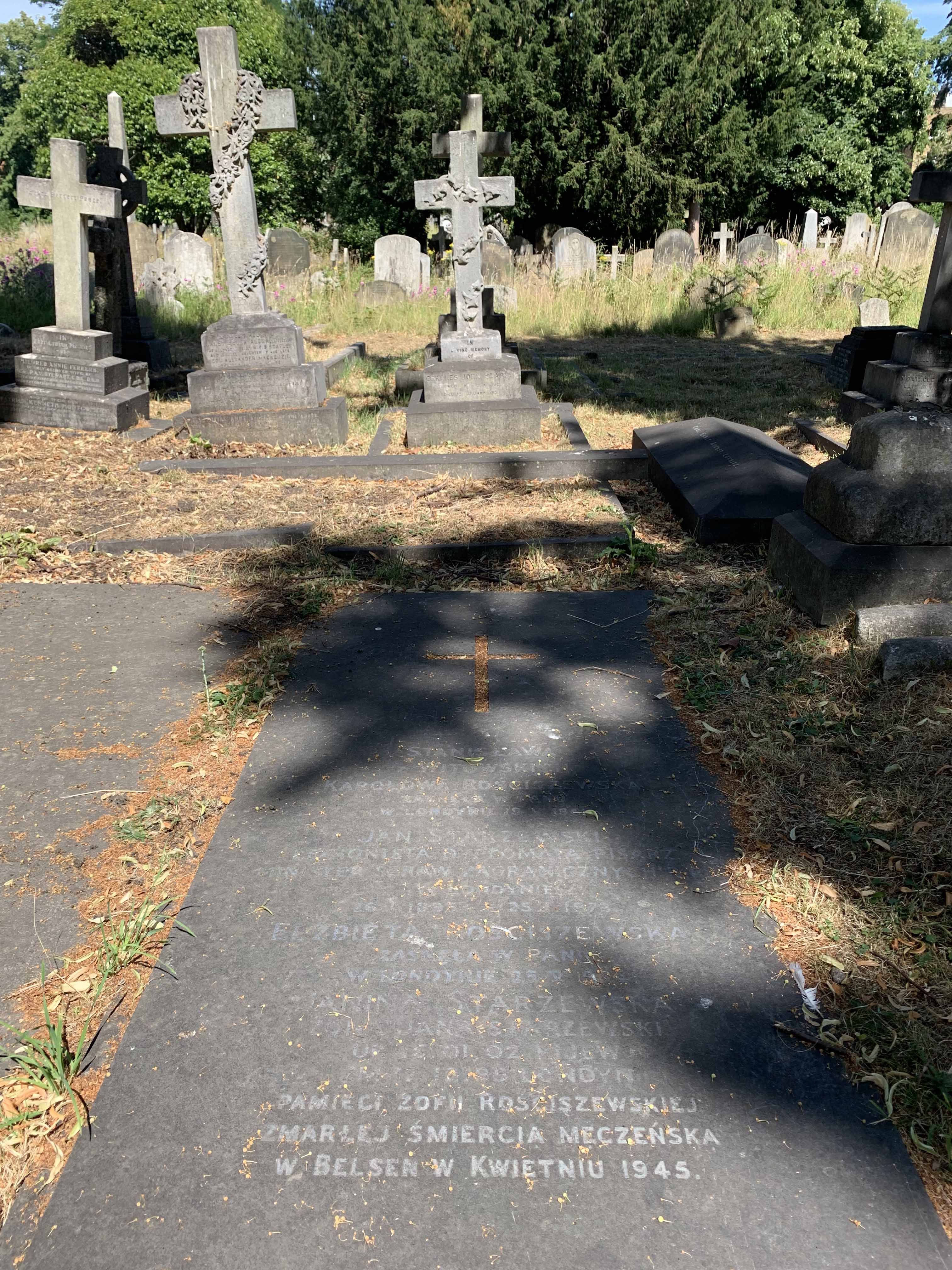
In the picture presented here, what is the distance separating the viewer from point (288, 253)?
1834 centimetres

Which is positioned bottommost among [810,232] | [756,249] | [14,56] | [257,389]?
[257,389]

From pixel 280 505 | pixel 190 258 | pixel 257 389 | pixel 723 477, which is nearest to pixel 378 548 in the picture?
pixel 280 505

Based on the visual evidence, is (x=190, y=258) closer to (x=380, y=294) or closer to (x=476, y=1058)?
(x=380, y=294)

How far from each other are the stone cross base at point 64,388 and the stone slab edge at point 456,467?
1.65 metres

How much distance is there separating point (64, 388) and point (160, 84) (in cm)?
2357

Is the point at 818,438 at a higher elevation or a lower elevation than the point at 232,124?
lower

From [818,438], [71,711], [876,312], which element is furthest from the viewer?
[876,312]

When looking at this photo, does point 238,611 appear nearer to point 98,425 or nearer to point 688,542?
point 688,542

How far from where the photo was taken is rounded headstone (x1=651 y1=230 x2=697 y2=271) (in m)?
17.8

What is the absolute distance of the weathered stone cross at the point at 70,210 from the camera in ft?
25.8

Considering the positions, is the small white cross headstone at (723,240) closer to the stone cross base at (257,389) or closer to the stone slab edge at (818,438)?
the stone slab edge at (818,438)

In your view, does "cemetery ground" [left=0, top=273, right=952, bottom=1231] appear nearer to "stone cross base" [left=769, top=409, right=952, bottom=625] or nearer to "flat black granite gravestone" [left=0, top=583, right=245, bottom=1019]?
"flat black granite gravestone" [left=0, top=583, right=245, bottom=1019]

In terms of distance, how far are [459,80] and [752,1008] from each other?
26.2 metres

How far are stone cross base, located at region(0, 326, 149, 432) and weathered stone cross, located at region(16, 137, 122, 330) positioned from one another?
199mm
